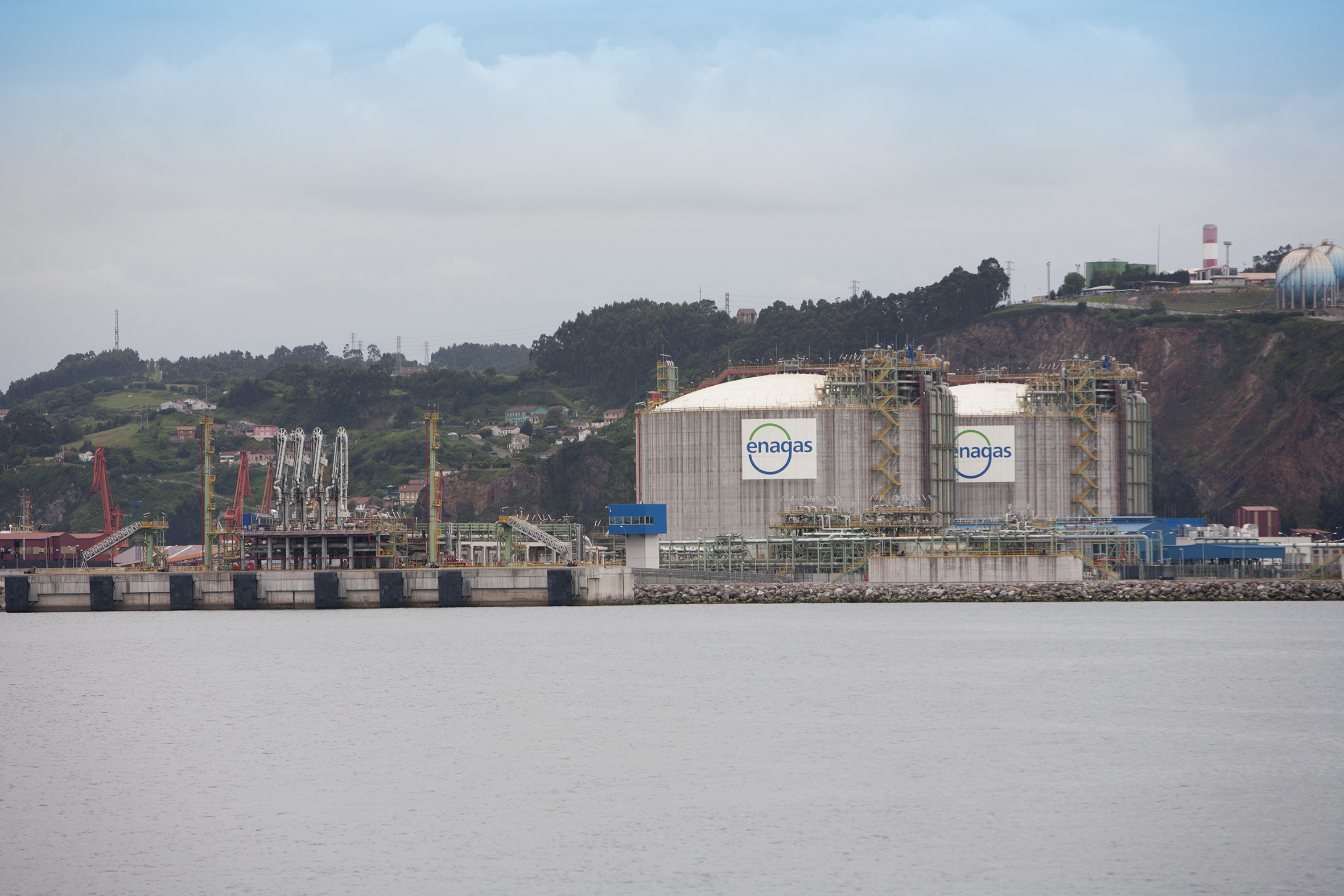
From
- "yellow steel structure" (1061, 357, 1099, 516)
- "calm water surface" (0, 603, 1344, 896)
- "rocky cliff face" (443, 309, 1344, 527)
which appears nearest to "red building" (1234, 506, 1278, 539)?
"rocky cliff face" (443, 309, 1344, 527)

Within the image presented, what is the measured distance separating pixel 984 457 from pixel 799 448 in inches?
725

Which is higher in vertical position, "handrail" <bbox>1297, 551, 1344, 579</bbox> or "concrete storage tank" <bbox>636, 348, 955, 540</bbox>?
"concrete storage tank" <bbox>636, 348, 955, 540</bbox>

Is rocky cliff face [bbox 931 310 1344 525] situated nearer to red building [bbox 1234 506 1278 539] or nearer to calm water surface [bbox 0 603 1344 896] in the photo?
red building [bbox 1234 506 1278 539]

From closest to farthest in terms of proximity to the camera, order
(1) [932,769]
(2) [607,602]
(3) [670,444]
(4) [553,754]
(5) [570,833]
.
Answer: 1. (5) [570,833]
2. (1) [932,769]
3. (4) [553,754]
4. (2) [607,602]
5. (3) [670,444]

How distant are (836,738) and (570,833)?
14.4m

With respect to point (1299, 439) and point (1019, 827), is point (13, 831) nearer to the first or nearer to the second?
point (1019, 827)

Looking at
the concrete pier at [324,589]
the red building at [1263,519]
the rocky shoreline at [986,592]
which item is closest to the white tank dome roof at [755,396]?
the rocky shoreline at [986,592]

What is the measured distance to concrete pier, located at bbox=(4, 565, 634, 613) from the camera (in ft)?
336

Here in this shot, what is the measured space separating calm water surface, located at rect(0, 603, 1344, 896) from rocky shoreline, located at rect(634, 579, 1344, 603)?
24.2 m

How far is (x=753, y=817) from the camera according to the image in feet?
126

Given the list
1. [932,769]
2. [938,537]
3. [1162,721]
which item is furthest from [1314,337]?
[932,769]

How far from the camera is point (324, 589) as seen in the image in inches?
4018

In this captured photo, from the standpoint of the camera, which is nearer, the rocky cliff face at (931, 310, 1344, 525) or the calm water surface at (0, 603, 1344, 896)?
the calm water surface at (0, 603, 1344, 896)

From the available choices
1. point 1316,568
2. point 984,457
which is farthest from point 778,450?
point 1316,568
